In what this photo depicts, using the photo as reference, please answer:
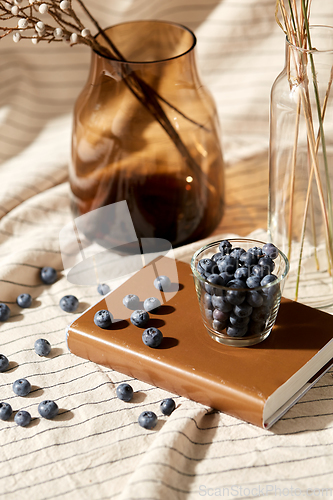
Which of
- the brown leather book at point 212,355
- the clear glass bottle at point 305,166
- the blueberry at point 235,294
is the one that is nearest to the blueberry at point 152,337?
the brown leather book at point 212,355

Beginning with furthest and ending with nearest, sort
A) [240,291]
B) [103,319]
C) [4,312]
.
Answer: [4,312] → [103,319] → [240,291]

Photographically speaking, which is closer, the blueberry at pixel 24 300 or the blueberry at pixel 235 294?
the blueberry at pixel 235 294

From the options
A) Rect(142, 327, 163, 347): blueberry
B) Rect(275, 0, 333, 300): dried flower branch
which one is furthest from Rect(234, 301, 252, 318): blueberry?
Rect(275, 0, 333, 300): dried flower branch

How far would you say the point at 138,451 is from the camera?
680 mm

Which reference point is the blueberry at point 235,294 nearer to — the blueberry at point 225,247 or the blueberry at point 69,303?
the blueberry at point 225,247

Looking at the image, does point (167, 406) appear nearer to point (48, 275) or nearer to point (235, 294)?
point (235, 294)

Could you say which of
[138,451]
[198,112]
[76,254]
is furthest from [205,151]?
[138,451]

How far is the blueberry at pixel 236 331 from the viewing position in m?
0.71

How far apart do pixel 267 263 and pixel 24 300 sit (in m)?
0.43

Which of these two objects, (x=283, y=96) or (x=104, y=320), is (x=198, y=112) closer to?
(x=283, y=96)

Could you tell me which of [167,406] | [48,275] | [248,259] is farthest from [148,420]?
[48,275]

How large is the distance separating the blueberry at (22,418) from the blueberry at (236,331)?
0.92 ft

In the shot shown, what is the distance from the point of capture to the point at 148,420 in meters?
0.70

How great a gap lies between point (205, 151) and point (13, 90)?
0.72 m
